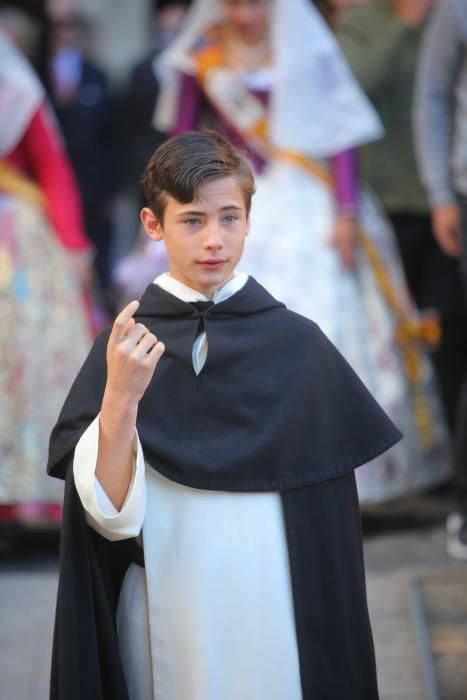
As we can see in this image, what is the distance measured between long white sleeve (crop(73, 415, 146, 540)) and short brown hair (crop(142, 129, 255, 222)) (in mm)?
482

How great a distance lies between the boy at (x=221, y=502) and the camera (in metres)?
2.86

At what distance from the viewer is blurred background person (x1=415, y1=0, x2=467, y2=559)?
4805 mm

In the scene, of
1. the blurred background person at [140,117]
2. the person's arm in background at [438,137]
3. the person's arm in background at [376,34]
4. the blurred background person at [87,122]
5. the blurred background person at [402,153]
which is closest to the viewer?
the person's arm in background at [438,137]

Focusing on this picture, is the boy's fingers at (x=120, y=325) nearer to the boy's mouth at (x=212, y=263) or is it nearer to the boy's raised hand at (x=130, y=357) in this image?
the boy's raised hand at (x=130, y=357)

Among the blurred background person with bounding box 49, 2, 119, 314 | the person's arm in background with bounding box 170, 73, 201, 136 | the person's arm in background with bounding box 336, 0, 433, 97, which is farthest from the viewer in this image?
the blurred background person with bounding box 49, 2, 119, 314

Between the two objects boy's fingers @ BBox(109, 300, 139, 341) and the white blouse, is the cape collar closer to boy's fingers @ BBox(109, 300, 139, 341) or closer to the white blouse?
the white blouse

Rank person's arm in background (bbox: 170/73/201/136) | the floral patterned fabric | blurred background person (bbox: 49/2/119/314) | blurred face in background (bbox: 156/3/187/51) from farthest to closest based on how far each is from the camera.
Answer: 1. blurred face in background (bbox: 156/3/187/51)
2. blurred background person (bbox: 49/2/119/314)
3. person's arm in background (bbox: 170/73/201/136)
4. the floral patterned fabric

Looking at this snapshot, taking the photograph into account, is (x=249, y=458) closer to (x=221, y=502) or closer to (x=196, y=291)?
(x=221, y=502)

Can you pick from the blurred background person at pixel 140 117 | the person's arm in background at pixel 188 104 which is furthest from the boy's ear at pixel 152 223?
the blurred background person at pixel 140 117

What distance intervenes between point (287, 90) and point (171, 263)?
2727 millimetres

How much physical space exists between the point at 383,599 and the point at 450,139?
5.42 feet

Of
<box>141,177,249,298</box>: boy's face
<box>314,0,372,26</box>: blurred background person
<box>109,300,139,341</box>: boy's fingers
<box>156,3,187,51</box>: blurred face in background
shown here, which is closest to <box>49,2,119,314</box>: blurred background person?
<box>156,3,187,51</box>: blurred face in background

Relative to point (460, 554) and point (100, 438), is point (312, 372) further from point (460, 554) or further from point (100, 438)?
point (460, 554)

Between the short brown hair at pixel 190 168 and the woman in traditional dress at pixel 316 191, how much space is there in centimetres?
245
